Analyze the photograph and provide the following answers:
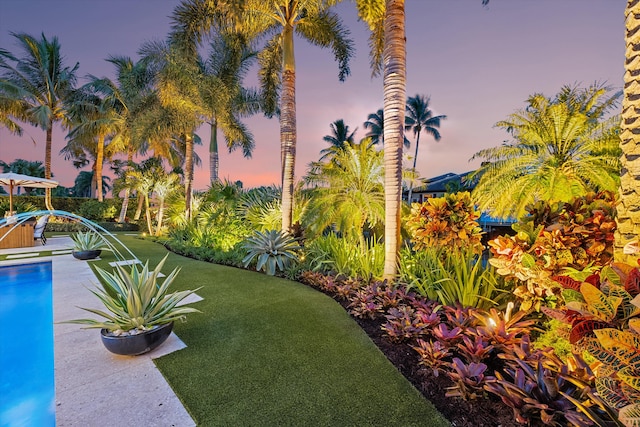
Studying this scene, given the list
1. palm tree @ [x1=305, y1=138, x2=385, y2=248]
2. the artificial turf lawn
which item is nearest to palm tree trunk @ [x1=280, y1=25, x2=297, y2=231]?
palm tree @ [x1=305, y1=138, x2=385, y2=248]

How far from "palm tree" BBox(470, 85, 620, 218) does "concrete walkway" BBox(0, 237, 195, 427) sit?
918 cm

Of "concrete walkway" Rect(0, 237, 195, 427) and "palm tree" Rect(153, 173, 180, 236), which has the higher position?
"palm tree" Rect(153, 173, 180, 236)

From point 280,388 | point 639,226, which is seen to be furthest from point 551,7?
point 280,388

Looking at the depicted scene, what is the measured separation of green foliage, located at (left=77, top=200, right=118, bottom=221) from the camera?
66.9 ft

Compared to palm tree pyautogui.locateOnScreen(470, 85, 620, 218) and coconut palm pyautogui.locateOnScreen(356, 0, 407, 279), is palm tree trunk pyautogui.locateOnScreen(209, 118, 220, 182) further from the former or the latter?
palm tree pyautogui.locateOnScreen(470, 85, 620, 218)

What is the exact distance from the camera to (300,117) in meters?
11.6

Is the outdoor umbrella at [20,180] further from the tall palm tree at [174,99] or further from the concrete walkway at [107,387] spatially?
→ the concrete walkway at [107,387]

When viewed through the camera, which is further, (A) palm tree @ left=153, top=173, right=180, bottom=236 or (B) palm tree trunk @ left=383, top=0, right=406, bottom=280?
(A) palm tree @ left=153, top=173, right=180, bottom=236

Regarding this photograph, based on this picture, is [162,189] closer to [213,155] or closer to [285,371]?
[213,155]

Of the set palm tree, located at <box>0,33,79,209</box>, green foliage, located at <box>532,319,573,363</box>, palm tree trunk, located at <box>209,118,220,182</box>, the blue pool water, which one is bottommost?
the blue pool water

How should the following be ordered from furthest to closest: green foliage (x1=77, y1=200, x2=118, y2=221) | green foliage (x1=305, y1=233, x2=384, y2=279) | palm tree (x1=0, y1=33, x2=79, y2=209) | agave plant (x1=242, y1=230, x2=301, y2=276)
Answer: green foliage (x1=77, y1=200, x2=118, y2=221)
palm tree (x1=0, y1=33, x2=79, y2=209)
agave plant (x1=242, y1=230, x2=301, y2=276)
green foliage (x1=305, y1=233, x2=384, y2=279)

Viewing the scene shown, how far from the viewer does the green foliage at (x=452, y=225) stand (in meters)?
4.45

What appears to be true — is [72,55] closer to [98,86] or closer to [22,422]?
[98,86]

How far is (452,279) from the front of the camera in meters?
3.72
